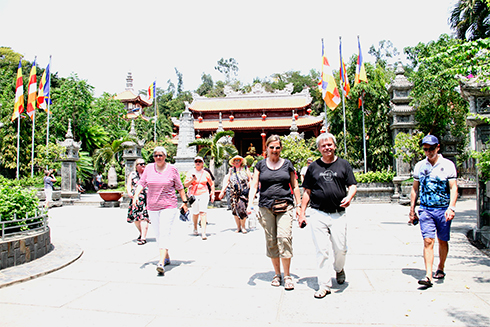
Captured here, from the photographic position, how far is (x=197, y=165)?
725 centimetres

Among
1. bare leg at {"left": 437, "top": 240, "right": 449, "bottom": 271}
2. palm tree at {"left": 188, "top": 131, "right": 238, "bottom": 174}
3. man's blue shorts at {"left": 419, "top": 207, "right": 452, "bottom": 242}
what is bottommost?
bare leg at {"left": 437, "top": 240, "right": 449, "bottom": 271}

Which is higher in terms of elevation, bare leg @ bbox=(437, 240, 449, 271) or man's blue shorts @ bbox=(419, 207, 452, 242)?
man's blue shorts @ bbox=(419, 207, 452, 242)

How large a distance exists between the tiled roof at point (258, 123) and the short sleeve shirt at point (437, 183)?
96.7ft

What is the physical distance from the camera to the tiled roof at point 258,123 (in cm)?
3381

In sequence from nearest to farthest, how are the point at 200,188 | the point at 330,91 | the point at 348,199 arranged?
the point at 348,199 → the point at 200,188 → the point at 330,91

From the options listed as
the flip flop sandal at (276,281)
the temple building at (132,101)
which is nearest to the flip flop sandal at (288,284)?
the flip flop sandal at (276,281)

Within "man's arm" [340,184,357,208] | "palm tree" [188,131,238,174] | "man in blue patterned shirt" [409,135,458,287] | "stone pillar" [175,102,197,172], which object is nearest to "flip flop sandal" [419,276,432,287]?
"man in blue patterned shirt" [409,135,458,287]

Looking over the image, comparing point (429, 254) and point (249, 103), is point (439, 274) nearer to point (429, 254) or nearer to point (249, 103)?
point (429, 254)

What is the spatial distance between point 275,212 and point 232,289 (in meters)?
0.96

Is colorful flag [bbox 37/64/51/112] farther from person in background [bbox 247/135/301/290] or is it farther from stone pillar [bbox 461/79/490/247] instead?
stone pillar [bbox 461/79/490/247]

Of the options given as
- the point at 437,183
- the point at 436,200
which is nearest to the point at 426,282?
the point at 436,200

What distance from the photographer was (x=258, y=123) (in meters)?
35.2

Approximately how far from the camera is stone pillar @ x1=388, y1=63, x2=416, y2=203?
46.6 feet

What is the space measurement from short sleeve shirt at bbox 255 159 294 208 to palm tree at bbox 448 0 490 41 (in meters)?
12.8
